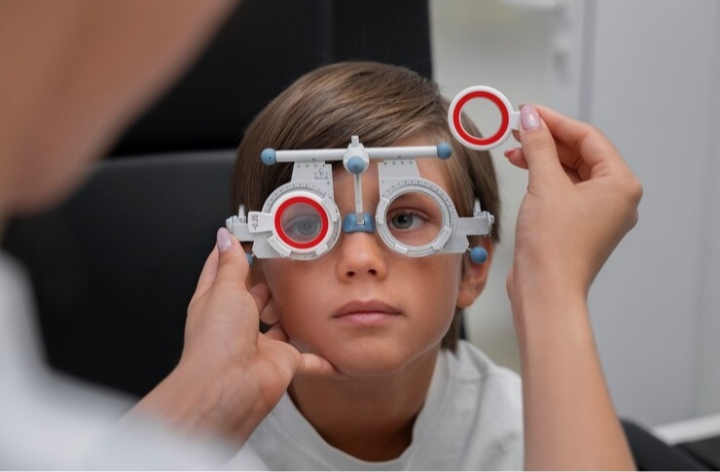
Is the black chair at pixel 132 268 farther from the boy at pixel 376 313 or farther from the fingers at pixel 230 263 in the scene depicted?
the fingers at pixel 230 263

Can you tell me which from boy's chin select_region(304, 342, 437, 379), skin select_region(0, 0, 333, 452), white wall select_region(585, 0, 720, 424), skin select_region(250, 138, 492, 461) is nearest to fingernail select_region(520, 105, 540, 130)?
skin select_region(250, 138, 492, 461)

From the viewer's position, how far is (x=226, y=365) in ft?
2.36

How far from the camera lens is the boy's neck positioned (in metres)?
0.94

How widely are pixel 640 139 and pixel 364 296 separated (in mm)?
815

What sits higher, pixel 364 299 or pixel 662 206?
pixel 364 299

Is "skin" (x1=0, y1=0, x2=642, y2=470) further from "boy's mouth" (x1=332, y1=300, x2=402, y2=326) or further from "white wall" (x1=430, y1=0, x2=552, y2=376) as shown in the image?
"white wall" (x1=430, y1=0, x2=552, y2=376)

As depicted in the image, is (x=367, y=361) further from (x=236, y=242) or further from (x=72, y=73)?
(x=72, y=73)

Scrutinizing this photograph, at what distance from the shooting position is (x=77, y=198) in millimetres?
1089

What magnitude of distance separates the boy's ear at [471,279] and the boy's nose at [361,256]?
0.43 ft

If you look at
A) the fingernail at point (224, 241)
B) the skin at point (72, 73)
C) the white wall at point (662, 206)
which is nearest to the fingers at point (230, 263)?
the fingernail at point (224, 241)

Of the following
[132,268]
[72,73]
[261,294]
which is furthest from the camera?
[132,268]

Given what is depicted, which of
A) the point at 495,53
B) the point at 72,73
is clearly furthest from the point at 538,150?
the point at 495,53

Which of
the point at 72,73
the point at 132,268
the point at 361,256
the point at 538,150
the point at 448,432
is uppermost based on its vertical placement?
the point at 72,73

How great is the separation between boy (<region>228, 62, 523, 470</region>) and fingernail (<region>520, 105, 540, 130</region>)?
98mm
